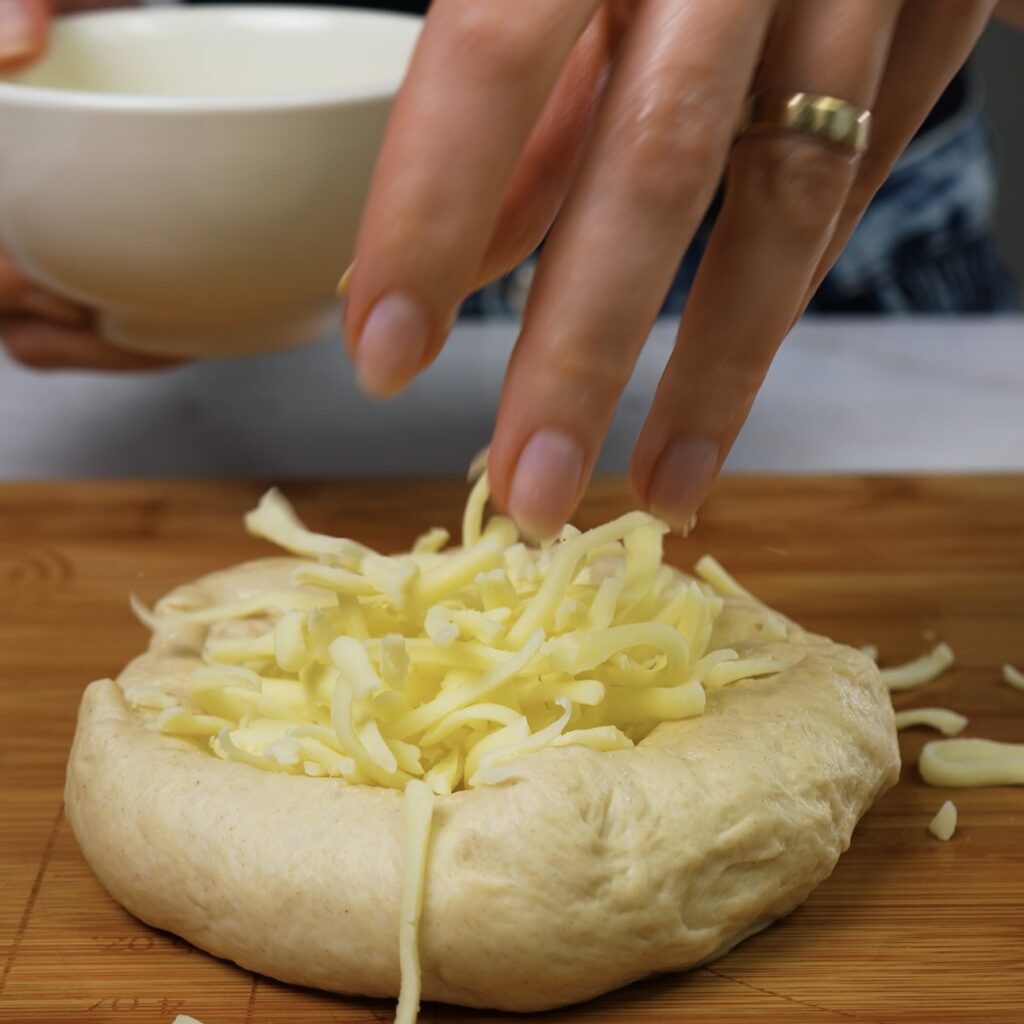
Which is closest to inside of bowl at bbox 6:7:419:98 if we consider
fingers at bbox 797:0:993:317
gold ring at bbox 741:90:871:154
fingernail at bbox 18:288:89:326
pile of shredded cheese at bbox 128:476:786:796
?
fingernail at bbox 18:288:89:326

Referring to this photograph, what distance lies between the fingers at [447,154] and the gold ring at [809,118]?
0.15 meters

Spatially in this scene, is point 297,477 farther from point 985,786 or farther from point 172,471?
point 985,786

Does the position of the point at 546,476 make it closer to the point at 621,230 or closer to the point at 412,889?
the point at 621,230

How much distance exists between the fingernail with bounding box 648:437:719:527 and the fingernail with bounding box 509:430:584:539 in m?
0.10

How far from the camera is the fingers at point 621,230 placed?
0.90 metres

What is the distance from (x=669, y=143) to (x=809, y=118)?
0.11 m

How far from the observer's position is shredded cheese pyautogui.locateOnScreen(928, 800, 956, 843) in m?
1.41

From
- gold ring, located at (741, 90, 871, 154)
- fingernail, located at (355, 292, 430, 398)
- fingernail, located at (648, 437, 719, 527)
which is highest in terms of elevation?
gold ring, located at (741, 90, 871, 154)

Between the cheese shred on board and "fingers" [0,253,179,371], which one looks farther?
"fingers" [0,253,179,371]

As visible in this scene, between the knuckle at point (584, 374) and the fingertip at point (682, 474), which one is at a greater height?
the knuckle at point (584, 374)

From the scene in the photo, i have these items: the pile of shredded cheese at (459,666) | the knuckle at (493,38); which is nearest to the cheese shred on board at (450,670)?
the pile of shredded cheese at (459,666)

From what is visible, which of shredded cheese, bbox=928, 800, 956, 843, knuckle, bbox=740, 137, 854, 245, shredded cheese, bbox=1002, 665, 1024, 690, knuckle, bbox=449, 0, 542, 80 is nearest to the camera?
knuckle, bbox=449, 0, 542, 80

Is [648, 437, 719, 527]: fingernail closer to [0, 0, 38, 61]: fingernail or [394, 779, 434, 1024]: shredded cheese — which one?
[394, 779, 434, 1024]: shredded cheese

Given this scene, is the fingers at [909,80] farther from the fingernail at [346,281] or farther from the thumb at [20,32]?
the thumb at [20,32]
